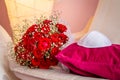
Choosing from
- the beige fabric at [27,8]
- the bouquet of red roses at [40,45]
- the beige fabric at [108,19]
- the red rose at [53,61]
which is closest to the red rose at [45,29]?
the bouquet of red roses at [40,45]

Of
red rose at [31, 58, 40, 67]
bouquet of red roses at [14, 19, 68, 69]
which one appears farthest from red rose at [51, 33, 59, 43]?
red rose at [31, 58, 40, 67]

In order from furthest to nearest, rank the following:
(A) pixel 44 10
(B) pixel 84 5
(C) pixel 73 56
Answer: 1. (B) pixel 84 5
2. (A) pixel 44 10
3. (C) pixel 73 56

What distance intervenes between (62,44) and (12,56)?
10.2 inches

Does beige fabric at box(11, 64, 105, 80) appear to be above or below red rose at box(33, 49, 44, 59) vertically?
below

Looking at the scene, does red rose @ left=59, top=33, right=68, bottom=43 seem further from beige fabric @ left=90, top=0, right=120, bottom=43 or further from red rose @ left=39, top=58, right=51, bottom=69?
beige fabric @ left=90, top=0, right=120, bottom=43

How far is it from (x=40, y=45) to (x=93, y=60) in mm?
240

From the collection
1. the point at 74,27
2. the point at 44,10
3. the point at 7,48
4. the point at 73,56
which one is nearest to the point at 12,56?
the point at 7,48

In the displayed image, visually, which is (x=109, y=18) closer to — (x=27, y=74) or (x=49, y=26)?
(x=49, y=26)

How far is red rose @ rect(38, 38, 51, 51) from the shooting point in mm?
1000

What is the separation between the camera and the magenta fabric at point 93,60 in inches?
33.4

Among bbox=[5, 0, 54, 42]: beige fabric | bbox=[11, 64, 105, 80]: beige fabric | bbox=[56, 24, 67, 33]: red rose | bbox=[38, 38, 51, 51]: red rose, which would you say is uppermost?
bbox=[5, 0, 54, 42]: beige fabric

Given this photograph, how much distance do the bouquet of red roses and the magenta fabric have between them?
70 mm

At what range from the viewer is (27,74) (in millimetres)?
1012

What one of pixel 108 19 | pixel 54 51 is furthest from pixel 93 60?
pixel 108 19
